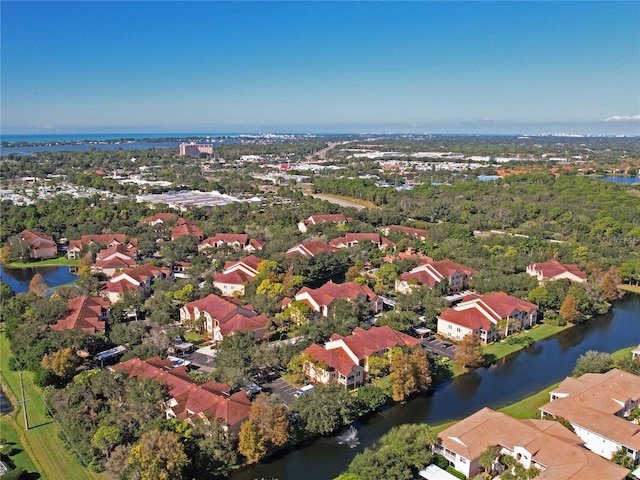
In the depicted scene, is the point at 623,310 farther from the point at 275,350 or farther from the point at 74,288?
the point at 74,288

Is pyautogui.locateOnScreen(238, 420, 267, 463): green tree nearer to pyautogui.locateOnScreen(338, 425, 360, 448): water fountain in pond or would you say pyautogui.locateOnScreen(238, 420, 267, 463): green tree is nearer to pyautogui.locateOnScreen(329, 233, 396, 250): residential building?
pyautogui.locateOnScreen(338, 425, 360, 448): water fountain in pond

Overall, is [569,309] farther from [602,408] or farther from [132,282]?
[132,282]

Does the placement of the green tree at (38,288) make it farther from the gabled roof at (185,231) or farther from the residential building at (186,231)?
the gabled roof at (185,231)

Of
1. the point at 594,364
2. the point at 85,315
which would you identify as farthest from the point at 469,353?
the point at 85,315

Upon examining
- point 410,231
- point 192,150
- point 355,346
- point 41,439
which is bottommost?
point 41,439

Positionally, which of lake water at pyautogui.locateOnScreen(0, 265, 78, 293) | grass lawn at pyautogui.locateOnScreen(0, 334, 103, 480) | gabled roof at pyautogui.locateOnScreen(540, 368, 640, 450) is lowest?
grass lawn at pyautogui.locateOnScreen(0, 334, 103, 480)

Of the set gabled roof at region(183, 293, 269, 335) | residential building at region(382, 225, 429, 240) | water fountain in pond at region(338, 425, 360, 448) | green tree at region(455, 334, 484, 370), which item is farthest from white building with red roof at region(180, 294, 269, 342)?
residential building at region(382, 225, 429, 240)

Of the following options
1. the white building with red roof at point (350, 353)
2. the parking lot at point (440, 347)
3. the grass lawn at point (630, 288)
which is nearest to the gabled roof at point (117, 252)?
the white building with red roof at point (350, 353)
